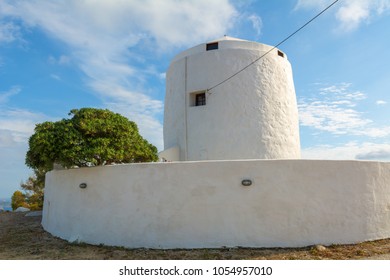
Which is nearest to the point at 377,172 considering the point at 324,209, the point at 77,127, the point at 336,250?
the point at 324,209

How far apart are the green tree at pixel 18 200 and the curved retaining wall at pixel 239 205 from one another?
2099cm

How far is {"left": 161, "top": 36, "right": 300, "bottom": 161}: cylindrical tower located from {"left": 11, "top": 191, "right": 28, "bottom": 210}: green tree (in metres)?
19.2

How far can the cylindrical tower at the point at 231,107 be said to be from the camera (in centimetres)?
1156

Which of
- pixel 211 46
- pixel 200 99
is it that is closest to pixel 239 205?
pixel 200 99

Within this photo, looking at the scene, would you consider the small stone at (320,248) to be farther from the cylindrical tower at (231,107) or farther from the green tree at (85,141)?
the green tree at (85,141)

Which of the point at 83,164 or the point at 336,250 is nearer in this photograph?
the point at 336,250

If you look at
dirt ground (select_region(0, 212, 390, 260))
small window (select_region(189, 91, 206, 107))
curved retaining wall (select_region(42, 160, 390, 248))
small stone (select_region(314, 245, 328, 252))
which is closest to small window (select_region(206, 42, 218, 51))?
small window (select_region(189, 91, 206, 107))

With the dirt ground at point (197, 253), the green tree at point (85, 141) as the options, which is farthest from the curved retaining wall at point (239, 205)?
the green tree at point (85, 141)

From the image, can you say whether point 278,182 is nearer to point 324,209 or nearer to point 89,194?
point 324,209

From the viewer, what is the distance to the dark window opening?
41.1 feet

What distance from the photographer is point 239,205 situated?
744cm

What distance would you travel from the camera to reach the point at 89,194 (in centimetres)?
852

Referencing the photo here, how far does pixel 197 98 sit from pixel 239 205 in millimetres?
6419
